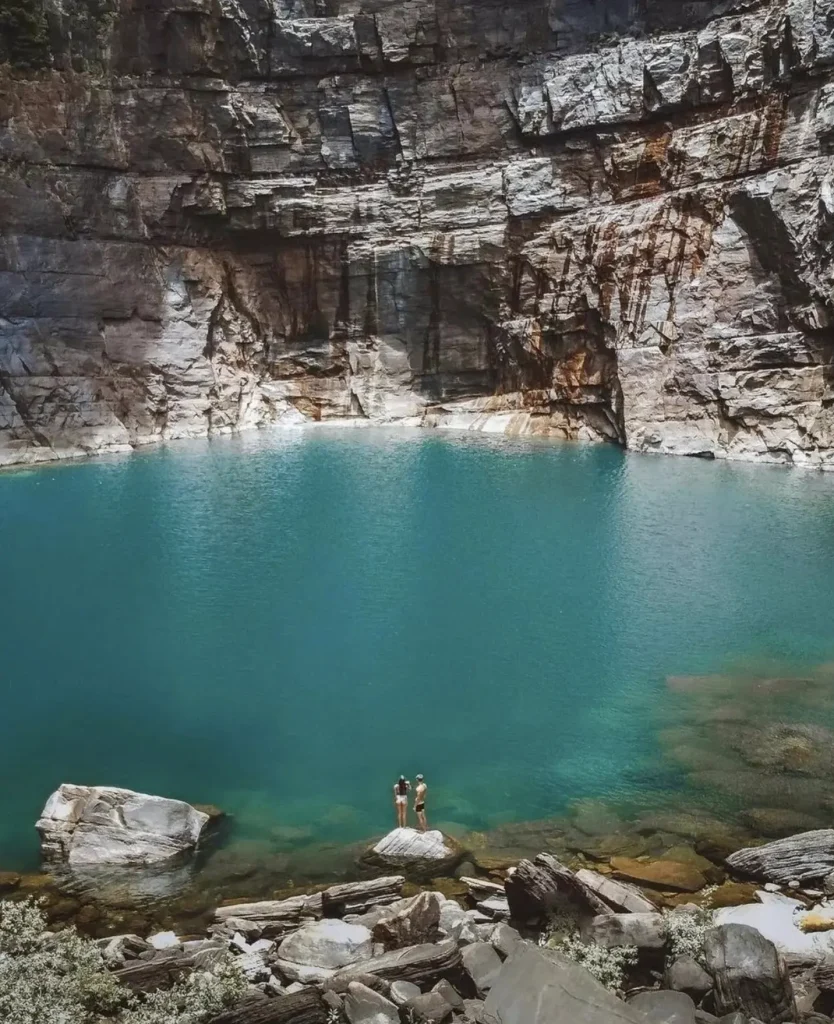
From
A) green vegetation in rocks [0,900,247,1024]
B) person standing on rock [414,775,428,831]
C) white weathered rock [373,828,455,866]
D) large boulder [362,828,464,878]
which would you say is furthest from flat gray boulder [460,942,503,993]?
person standing on rock [414,775,428,831]

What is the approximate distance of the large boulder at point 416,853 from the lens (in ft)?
35.7

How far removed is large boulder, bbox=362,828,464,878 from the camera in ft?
35.7

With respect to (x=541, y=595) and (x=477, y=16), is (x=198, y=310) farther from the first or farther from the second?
(x=541, y=595)

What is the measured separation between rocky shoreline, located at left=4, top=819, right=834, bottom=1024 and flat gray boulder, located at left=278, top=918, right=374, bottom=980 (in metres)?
0.02

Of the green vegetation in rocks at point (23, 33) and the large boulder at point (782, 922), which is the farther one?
the green vegetation in rocks at point (23, 33)

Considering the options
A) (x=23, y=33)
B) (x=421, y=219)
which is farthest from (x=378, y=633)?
(x=23, y=33)

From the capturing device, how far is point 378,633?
1959 cm

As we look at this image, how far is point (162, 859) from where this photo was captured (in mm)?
11141

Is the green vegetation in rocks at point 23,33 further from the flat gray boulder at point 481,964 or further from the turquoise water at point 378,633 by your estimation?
the flat gray boulder at point 481,964

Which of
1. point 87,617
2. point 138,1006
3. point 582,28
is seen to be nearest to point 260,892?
point 138,1006

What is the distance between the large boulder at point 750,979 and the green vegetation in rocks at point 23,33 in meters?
60.5

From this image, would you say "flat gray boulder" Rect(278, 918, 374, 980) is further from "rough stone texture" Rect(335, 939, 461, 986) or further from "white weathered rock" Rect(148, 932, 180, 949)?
"white weathered rock" Rect(148, 932, 180, 949)

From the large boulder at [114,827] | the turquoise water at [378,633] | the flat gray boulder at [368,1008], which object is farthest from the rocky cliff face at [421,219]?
the flat gray boulder at [368,1008]

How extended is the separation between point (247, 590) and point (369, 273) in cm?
4170
